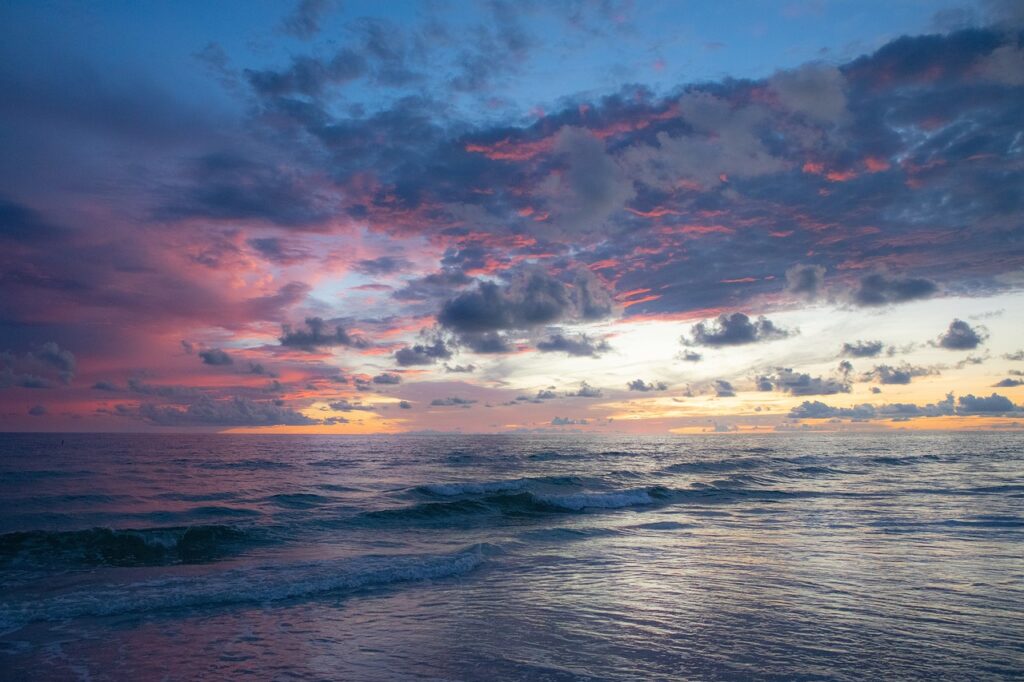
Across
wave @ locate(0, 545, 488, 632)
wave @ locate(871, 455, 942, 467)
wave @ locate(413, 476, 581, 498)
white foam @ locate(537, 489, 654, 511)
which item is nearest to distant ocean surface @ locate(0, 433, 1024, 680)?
wave @ locate(0, 545, 488, 632)

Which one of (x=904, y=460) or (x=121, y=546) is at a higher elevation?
(x=121, y=546)

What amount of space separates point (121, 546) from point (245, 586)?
28.4ft

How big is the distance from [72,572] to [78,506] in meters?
13.8

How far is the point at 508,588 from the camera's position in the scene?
14234 millimetres

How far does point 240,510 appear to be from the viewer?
28.1m

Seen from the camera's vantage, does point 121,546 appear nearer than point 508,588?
No

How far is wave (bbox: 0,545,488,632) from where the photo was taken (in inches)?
511

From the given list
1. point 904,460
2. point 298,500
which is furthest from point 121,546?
point 904,460

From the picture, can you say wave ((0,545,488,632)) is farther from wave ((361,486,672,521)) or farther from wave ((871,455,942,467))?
wave ((871,455,942,467))

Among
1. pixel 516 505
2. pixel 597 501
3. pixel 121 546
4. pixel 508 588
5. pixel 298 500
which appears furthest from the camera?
pixel 597 501

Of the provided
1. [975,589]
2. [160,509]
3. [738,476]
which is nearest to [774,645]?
[975,589]

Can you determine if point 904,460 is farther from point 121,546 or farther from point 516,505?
point 121,546

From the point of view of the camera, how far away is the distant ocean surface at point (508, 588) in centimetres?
945

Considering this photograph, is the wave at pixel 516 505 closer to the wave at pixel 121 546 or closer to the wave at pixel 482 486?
the wave at pixel 482 486
